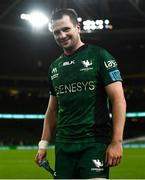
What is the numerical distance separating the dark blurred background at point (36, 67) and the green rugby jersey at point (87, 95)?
2398 centimetres

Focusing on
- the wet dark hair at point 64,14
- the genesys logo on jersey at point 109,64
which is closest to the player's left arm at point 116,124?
the genesys logo on jersey at point 109,64

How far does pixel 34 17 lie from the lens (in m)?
21.8

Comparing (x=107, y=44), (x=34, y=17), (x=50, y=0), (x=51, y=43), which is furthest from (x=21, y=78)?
(x=50, y=0)

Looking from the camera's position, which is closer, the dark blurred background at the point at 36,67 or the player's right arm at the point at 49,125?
the player's right arm at the point at 49,125

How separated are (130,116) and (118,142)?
30798mm

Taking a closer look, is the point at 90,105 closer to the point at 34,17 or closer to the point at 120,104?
the point at 120,104

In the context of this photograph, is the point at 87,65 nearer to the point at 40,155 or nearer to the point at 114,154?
the point at 114,154

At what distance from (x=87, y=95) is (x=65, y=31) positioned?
46cm

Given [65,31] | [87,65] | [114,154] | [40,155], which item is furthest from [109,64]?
[40,155]

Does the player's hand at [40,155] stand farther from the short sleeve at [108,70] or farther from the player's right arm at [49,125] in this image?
the short sleeve at [108,70]

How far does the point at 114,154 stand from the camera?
2.84m

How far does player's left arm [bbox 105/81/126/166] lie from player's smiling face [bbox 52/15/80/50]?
41 cm

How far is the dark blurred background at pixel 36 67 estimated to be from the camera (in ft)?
96.1

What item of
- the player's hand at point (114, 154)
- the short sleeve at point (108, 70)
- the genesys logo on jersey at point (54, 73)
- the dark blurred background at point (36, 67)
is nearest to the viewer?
the player's hand at point (114, 154)
